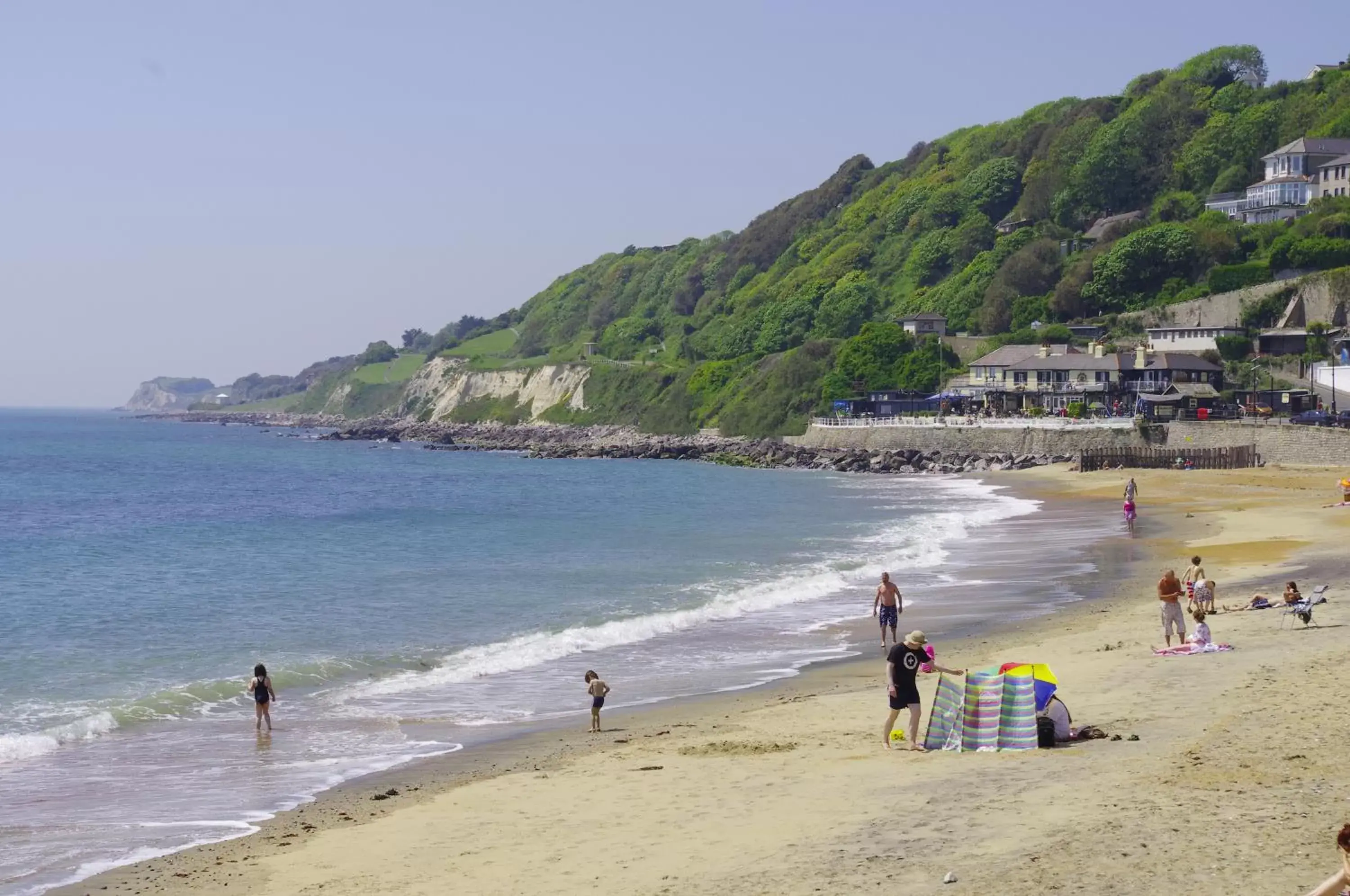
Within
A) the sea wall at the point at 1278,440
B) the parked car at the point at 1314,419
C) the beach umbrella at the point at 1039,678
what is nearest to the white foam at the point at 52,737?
the beach umbrella at the point at 1039,678

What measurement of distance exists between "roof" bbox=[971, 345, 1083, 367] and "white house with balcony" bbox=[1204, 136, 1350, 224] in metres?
26.2

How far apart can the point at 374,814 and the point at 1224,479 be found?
51320 mm

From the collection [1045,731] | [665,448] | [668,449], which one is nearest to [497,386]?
[665,448]

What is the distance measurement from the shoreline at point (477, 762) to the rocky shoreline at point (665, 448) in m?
56.1

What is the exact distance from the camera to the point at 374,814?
13.1 metres

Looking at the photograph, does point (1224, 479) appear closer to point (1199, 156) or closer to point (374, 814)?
point (374, 814)

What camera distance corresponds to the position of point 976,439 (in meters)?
81.6

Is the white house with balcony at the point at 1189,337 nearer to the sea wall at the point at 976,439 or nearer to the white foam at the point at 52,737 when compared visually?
the sea wall at the point at 976,439

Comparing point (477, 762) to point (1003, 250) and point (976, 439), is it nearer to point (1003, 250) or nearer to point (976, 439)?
point (976, 439)

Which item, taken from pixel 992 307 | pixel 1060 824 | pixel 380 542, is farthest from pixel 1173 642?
pixel 992 307

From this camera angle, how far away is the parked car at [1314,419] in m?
63.0

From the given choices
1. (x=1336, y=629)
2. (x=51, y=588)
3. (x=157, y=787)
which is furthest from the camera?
(x=51, y=588)

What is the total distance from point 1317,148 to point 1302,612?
337 feet

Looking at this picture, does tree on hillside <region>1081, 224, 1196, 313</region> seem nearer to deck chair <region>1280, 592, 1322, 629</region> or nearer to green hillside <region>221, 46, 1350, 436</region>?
green hillside <region>221, 46, 1350, 436</region>
